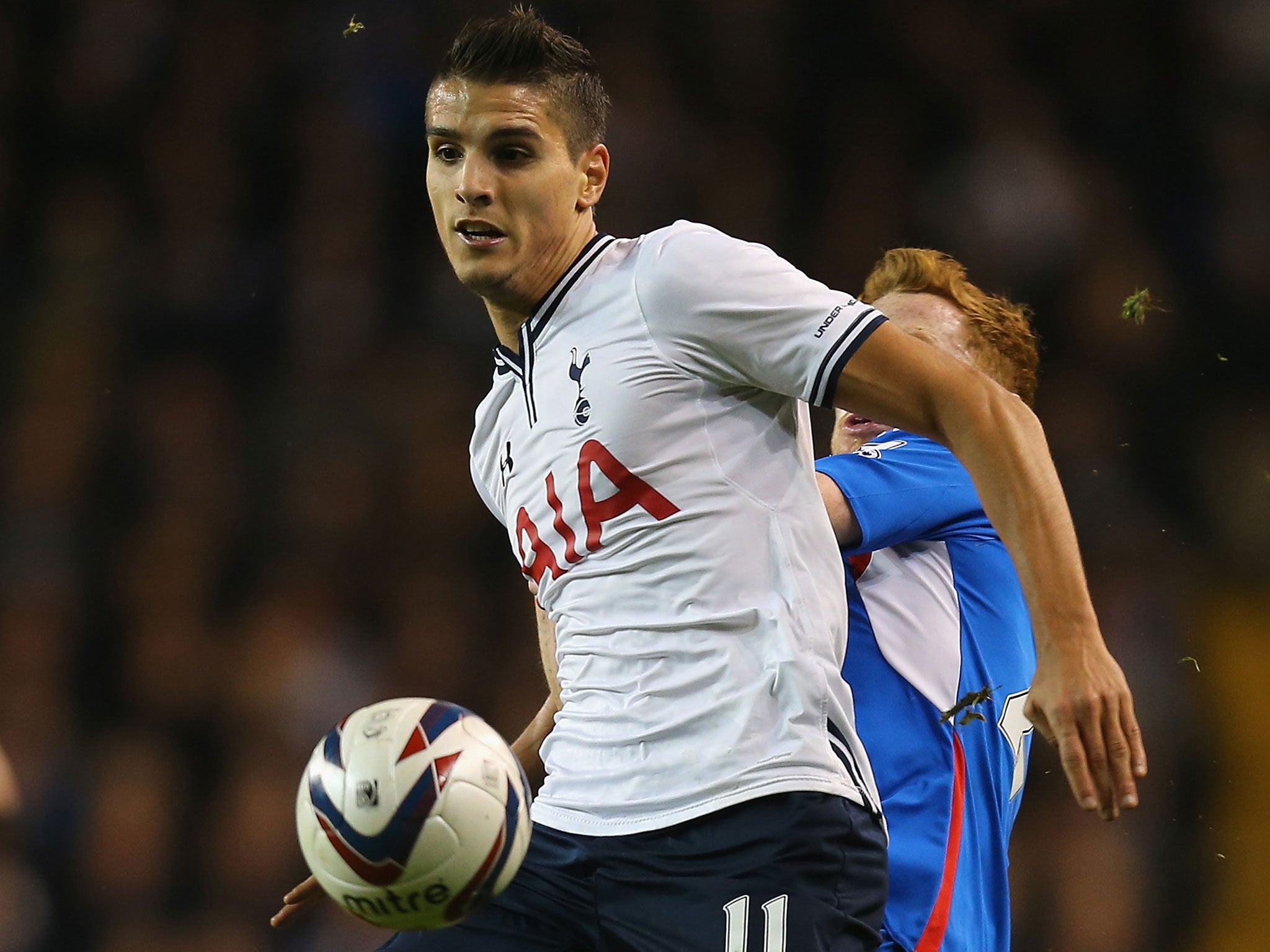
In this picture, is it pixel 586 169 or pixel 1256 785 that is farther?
pixel 1256 785

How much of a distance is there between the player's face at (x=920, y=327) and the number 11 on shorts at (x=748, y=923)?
4.84 feet

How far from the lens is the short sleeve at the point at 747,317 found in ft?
7.80

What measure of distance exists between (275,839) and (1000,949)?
309cm

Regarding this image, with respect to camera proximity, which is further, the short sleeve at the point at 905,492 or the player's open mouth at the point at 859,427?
the player's open mouth at the point at 859,427

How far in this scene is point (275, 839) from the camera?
5391mm

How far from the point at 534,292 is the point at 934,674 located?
1.15 m

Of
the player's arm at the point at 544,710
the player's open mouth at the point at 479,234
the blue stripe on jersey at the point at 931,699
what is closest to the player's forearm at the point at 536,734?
the player's arm at the point at 544,710

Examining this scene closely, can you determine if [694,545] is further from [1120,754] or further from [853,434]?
[853,434]

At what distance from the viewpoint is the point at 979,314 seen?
353 cm

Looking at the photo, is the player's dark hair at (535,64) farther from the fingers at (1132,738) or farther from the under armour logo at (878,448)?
the fingers at (1132,738)

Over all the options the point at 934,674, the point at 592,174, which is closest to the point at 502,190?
the point at 592,174

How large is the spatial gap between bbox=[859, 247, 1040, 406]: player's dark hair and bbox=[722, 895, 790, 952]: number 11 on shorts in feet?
5.44

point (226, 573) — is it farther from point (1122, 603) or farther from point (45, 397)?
point (1122, 603)

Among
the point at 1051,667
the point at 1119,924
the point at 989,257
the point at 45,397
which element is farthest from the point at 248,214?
the point at 1051,667
